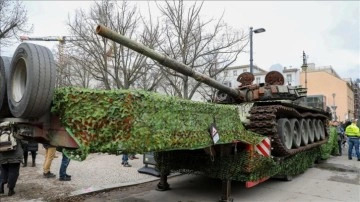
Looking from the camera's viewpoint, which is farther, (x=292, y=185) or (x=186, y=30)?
(x=186, y=30)

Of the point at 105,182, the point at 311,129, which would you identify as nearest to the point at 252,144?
the point at 105,182

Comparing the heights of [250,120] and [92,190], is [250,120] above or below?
above

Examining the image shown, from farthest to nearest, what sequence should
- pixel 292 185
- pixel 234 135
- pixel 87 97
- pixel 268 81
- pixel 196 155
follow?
pixel 268 81
pixel 292 185
pixel 196 155
pixel 234 135
pixel 87 97

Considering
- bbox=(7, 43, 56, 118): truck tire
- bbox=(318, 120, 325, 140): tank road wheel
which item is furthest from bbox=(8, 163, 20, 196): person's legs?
bbox=(318, 120, 325, 140): tank road wheel

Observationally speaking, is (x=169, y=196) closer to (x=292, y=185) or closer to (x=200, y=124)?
(x=200, y=124)

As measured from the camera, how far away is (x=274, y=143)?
8188 millimetres

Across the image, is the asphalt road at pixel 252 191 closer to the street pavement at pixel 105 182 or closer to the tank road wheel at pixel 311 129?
the street pavement at pixel 105 182

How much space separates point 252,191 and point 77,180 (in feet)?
14.8

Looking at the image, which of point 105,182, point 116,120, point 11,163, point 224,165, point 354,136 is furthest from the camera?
point 354,136

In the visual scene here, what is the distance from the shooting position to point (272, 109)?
823cm

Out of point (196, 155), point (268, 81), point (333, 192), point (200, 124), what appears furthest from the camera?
point (268, 81)

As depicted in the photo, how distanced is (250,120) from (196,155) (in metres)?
1.88

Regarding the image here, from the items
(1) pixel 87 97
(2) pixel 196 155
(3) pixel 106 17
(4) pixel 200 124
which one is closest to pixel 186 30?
(3) pixel 106 17

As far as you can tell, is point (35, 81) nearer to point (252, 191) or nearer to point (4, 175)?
point (4, 175)
